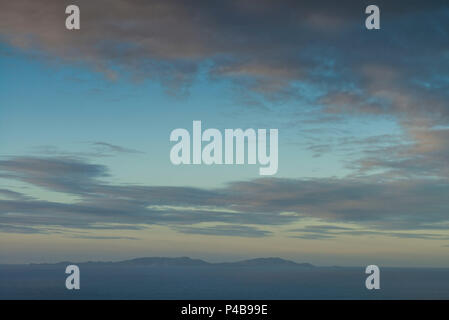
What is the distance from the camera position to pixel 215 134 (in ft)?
51.9
